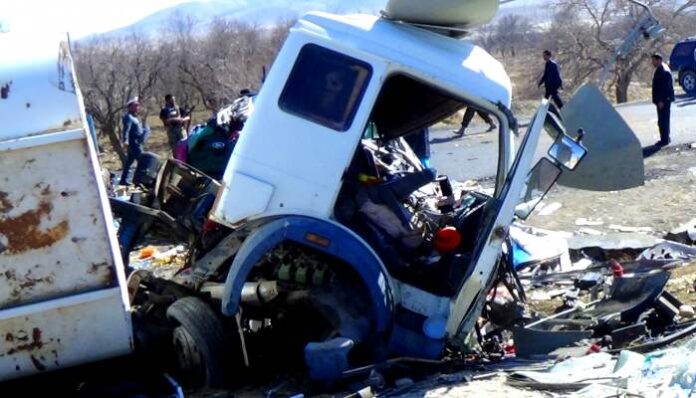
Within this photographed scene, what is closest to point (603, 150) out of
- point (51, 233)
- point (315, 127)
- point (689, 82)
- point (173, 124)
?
point (315, 127)

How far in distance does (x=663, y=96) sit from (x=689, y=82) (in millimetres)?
12632

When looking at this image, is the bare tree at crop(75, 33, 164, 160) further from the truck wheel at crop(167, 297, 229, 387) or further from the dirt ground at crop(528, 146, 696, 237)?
the truck wheel at crop(167, 297, 229, 387)

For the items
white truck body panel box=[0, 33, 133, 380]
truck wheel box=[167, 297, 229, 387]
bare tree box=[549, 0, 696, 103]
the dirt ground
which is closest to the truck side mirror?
truck wheel box=[167, 297, 229, 387]

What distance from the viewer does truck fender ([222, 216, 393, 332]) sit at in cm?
609

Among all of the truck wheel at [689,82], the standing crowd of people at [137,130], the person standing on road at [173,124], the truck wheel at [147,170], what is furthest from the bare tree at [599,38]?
the truck wheel at [147,170]

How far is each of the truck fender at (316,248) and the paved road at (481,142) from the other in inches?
330

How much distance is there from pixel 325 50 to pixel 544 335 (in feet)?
7.04

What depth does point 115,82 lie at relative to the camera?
3297cm

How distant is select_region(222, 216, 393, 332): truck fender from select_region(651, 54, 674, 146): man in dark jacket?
37.9ft

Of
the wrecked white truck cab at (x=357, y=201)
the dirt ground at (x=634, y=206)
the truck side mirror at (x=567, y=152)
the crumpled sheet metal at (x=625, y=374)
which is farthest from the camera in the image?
the dirt ground at (x=634, y=206)

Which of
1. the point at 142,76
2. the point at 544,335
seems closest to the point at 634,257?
the point at 544,335

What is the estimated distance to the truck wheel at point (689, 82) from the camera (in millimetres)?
28678

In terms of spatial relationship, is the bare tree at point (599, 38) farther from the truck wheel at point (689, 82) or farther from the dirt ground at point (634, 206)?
the dirt ground at point (634, 206)

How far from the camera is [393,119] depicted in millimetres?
7051
